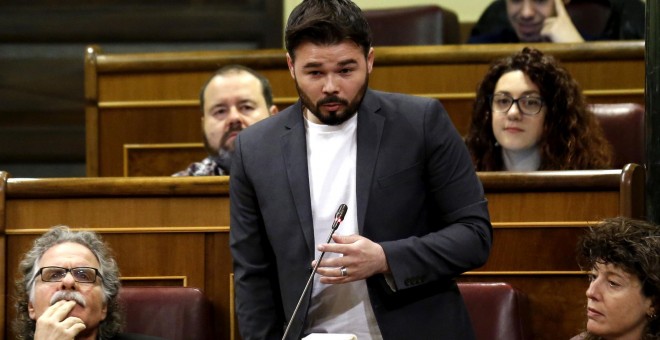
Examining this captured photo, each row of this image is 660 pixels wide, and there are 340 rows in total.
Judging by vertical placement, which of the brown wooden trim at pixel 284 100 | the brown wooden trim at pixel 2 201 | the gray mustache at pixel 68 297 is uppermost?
the brown wooden trim at pixel 284 100

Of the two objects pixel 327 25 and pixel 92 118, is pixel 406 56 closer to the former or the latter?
pixel 92 118

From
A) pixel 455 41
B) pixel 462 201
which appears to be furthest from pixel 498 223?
pixel 455 41

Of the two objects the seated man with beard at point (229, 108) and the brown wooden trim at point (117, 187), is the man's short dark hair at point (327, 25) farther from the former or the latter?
the seated man with beard at point (229, 108)

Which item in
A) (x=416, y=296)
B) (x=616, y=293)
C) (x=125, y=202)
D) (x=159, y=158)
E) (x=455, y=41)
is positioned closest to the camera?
(x=416, y=296)

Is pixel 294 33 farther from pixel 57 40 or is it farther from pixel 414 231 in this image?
pixel 57 40

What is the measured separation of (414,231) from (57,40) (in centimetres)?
194

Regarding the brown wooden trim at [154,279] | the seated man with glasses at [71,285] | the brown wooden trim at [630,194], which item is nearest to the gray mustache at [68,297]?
the seated man with glasses at [71,285]

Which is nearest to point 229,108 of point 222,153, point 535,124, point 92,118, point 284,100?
point 222,153

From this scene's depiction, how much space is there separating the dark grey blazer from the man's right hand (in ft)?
0.94

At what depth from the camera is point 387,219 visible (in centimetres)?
110

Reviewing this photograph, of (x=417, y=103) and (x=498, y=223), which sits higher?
(x=417, y=103)

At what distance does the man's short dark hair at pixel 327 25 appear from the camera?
109 centimetres

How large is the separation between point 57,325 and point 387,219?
0.47m

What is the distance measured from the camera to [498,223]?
4.92 feet
